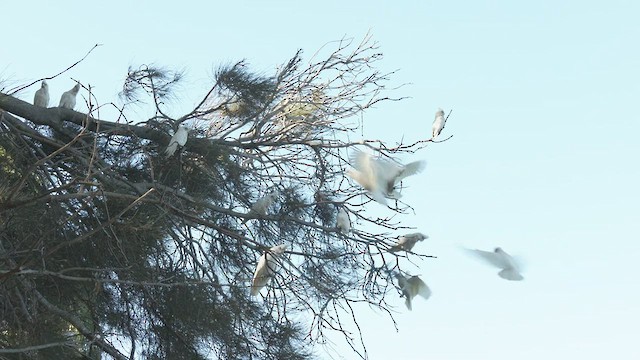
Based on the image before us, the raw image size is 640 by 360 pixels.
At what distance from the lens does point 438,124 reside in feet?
11.4

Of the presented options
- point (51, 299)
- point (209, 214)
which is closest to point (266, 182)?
point (209, 214)

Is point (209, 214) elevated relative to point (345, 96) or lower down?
lower down

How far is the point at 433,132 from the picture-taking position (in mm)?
3463

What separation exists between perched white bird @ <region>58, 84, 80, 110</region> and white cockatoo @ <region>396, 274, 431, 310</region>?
1.57m

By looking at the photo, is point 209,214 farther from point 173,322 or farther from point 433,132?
point 433,132

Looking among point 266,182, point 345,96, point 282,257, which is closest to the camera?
point 282,257

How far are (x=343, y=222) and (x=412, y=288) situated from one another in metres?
0.33

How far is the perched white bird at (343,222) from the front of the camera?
3293 mm

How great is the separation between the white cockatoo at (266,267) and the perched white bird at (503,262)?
0.62 m

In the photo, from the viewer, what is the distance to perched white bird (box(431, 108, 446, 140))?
3451 millimetres

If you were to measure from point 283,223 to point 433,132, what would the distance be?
0.63 metres

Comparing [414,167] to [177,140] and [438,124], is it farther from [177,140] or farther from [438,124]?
[177,140]

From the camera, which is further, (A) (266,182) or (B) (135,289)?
(A) (266,182)

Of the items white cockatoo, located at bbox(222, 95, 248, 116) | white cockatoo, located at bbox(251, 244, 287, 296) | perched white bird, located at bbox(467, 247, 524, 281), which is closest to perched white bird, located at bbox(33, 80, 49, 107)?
white cockatoo, located at bbox(222, 95, 248, 116)
